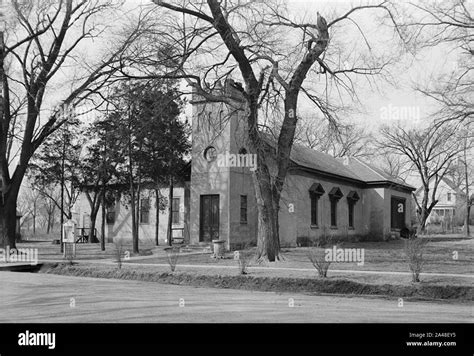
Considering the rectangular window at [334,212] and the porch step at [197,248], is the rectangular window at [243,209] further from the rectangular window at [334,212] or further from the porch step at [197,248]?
the rectangular window at [334,212]

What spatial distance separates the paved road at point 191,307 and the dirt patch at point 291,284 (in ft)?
2.31

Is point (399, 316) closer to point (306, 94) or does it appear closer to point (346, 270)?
point (346, 270)

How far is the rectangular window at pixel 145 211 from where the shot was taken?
34719mm

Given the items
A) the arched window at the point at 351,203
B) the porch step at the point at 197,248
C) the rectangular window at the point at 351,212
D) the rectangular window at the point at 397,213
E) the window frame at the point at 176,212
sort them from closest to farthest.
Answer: the porch step at the point at 197,248 → the window frame at the point at 176,212 → the arched window at the point at 351,203 → the rectangular window at the point at 351,212 → the rectangular window at the point at 397,213

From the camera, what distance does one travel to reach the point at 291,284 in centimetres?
1594

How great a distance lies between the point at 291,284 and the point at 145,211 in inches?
807

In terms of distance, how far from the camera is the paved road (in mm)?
10008

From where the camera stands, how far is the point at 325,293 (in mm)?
15266

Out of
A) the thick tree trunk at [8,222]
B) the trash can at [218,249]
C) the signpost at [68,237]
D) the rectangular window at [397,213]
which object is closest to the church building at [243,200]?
the rectangular window at [397,213]

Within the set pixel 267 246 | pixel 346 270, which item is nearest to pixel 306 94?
pixel 267 246

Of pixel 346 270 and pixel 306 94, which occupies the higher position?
pixel 306 94

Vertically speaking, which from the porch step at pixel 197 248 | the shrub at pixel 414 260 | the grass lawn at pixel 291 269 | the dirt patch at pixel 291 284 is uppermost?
the shrub at pixel 414 260

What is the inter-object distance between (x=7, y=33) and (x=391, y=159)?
49.7 meters
